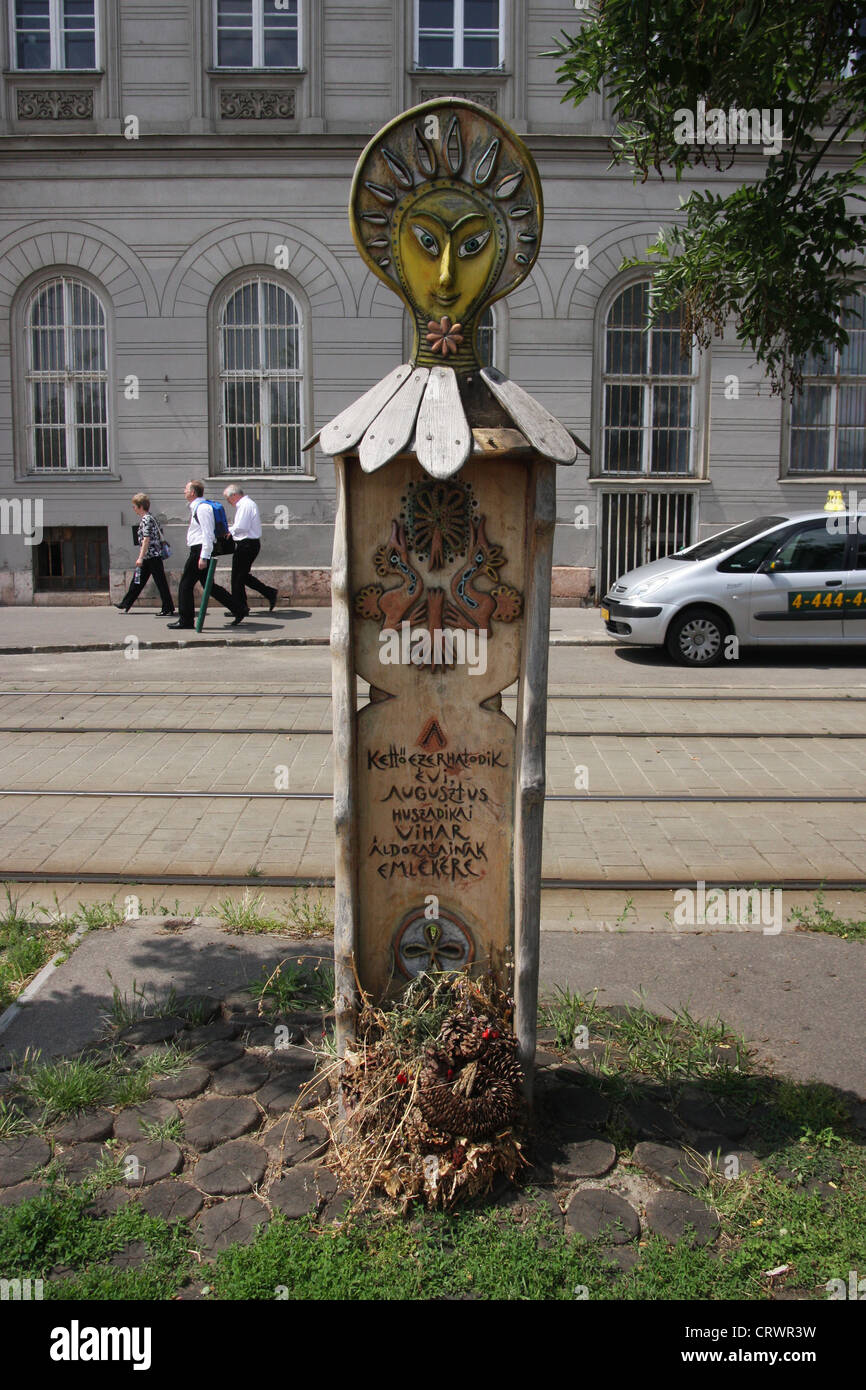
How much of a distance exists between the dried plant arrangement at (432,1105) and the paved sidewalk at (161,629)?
10356 mm

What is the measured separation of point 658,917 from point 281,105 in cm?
1558

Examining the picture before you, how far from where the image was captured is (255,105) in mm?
17281

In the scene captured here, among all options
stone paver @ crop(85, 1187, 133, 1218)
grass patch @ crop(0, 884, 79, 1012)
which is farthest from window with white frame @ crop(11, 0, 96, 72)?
stone paver @ crop(85, 1187, 133, 1218)

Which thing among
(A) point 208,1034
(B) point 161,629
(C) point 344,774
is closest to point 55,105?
(B) point 161,629

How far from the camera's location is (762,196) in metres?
5.21

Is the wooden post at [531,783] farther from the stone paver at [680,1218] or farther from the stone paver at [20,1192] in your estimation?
the stone paver at [20,1192]

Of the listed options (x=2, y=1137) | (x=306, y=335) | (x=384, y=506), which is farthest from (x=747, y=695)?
(x=306, y=335)

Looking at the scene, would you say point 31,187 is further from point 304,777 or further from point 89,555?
point 304,777

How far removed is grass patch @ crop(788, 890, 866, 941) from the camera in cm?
543

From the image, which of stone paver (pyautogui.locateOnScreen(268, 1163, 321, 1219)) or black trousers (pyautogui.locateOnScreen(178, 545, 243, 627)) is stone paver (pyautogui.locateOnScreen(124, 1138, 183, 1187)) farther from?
black trousers (pyautogui.locateOnScreen(178, 545, 243, 627))

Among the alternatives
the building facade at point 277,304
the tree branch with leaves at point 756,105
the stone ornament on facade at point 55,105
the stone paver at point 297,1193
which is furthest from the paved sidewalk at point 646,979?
the stone ornament on facade at point 55,105

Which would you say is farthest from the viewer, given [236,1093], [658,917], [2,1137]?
[658,917]

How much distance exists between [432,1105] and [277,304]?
1614 cm

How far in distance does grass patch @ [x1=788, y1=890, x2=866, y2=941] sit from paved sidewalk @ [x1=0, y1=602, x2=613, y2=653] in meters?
8.62
